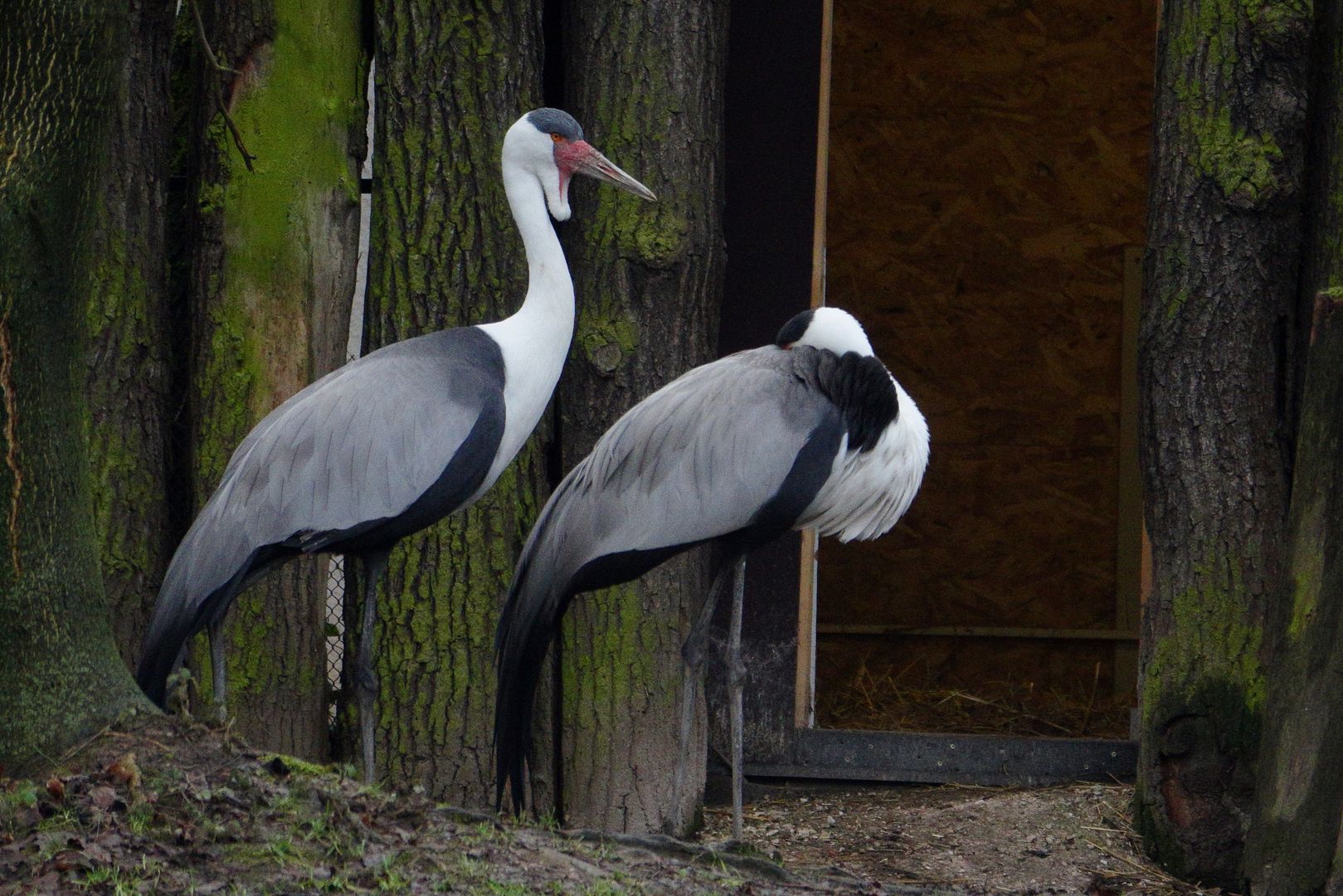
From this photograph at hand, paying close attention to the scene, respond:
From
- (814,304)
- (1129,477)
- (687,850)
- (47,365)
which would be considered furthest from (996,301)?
(47,365)

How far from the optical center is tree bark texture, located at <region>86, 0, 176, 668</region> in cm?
527

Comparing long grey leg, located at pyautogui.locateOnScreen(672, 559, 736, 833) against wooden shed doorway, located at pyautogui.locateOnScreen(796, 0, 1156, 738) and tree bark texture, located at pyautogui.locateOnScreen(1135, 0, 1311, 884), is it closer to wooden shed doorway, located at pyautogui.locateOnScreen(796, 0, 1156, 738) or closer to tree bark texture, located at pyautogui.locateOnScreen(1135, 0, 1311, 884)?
tree bark texture, located at pyautogui.locateOnScreen(1135, 0, 1311, 884)

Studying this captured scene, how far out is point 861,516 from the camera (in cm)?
500

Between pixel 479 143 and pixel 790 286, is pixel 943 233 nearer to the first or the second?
pixel 790 286

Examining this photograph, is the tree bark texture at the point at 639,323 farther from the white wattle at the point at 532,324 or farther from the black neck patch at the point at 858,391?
the black neck patch at the point at 858,391

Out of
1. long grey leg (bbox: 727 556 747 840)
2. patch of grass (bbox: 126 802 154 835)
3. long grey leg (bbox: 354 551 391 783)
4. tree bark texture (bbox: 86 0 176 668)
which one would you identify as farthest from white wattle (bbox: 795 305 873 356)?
patch of grass (bbox: 126 802 154 835)

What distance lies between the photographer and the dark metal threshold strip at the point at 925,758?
6.00 m

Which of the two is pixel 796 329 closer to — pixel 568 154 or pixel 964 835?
pixel 568 154

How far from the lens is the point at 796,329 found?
4.93m

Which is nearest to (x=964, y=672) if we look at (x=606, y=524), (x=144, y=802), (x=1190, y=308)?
(x=1190, y=308)

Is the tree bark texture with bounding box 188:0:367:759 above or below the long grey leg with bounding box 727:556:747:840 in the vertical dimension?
above

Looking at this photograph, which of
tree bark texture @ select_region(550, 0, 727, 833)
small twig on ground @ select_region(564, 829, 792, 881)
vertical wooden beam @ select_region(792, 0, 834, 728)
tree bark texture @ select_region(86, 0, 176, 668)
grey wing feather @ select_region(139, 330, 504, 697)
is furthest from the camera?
vertical wooden beam @ select_region(792, 0, 834, 728)

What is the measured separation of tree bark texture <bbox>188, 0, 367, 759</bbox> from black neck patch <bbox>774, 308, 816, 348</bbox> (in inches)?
59.9

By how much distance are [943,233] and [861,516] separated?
3.86 metres
